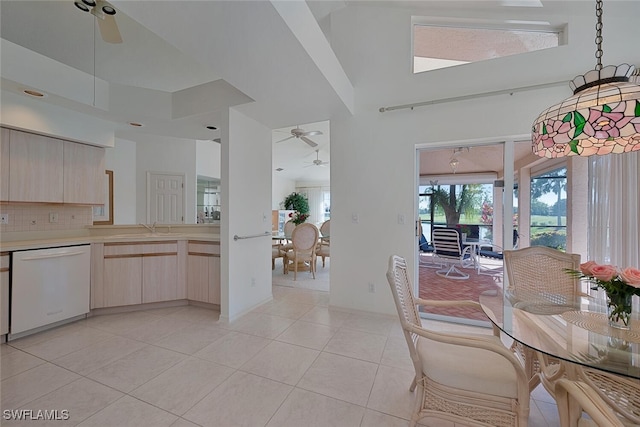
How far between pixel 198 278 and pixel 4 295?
162cm

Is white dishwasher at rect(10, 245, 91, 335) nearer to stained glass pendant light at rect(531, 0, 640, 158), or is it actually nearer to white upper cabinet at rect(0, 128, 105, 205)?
white upper cabinet at rect(0, 128, 105, 205)

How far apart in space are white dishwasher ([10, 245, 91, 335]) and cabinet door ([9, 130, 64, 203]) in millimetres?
754

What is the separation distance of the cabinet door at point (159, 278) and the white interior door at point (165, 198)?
92.5 inches

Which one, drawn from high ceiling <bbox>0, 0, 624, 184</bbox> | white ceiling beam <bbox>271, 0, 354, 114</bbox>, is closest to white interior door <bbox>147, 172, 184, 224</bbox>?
high ceiling <bbox>0, 0, 624, 184</bbox>

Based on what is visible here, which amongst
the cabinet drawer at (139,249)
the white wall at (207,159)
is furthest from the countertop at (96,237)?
the white wall at (207,159)

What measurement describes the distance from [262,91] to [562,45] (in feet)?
9.84

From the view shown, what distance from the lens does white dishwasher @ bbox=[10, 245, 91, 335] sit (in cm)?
233

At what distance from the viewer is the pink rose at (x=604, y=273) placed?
1175mm

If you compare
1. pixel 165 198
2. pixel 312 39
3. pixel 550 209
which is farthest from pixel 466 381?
pixel 165 198

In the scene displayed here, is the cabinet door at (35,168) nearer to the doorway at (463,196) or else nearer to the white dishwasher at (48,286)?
the white dishwasher at (48,286)

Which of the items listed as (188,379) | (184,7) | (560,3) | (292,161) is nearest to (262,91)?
(184,7)

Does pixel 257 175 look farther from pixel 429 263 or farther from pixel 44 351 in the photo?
pixel 429 263

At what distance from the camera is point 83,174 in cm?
325

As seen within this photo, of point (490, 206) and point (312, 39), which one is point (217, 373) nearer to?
point (312, 39)
